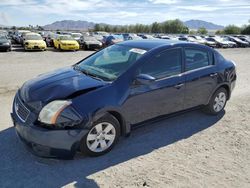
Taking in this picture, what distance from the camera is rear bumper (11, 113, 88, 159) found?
3.33 m

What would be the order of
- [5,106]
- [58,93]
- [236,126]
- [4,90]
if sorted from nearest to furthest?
[58,93], [236,126], [5,106], [4,90]

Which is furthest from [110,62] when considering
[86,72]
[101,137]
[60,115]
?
[60,115]

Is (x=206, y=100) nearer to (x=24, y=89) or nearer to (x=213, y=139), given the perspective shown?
(x=213, y=139)

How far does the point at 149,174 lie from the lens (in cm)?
342

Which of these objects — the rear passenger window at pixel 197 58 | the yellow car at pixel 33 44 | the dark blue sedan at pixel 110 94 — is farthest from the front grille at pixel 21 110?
the yellow car at pixel 33 44

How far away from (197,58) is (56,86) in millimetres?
2717

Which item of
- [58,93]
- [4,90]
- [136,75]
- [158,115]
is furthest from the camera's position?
[4,90]

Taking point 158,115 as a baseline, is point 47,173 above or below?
below

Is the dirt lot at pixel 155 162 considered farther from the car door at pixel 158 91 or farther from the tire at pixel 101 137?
the car door at pixel 158 91

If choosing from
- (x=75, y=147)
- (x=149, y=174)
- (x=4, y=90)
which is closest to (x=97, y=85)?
(x=75, y=147)

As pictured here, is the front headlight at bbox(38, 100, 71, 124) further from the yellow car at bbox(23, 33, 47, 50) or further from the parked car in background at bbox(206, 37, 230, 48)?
the parked car in background at bbox(206, 37, 230, 48)

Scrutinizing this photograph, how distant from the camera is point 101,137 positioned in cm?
376

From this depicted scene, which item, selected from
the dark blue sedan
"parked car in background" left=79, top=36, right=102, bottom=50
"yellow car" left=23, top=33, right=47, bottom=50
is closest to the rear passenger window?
the dark blue sedan

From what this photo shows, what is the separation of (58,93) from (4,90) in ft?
13.9
